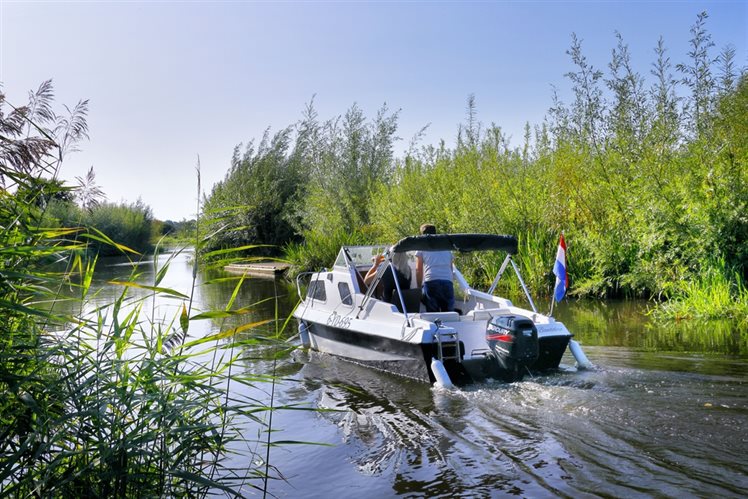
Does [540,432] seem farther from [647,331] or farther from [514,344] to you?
[647,331]

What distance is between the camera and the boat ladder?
7.50 metres

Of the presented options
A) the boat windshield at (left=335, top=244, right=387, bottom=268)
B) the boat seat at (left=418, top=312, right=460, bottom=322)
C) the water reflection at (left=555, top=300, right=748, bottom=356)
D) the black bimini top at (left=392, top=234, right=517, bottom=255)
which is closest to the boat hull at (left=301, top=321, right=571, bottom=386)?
the boat seat at (left=418, top=312, right=460, bottom=322)

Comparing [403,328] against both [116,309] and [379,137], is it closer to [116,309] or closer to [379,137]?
[116,309]

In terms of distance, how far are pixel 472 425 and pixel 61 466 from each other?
3.75 metres

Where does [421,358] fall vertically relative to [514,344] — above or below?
below

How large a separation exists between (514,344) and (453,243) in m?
1.48

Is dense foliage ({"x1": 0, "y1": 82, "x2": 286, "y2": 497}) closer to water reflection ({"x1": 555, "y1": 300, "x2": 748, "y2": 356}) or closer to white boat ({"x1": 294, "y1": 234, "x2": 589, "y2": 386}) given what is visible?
white boat ({"x1": 294, "y1": 234, "x2": 589, "y2": 386})

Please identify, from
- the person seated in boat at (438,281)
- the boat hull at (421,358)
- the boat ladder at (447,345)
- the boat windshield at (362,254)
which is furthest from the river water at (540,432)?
the boat windshield at (362,254)

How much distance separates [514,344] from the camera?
6969 mm

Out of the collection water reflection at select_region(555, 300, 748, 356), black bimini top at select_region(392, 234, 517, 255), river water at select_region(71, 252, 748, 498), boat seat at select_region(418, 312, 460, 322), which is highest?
black bimini top at select_region(392, 234, 517, 255)

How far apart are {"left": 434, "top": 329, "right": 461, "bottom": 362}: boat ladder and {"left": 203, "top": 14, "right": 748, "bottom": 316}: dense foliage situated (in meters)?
5.82

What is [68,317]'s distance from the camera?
11.9 ft

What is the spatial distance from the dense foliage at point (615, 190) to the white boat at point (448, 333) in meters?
4.56

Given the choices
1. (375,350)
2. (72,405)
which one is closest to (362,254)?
(375,350)
